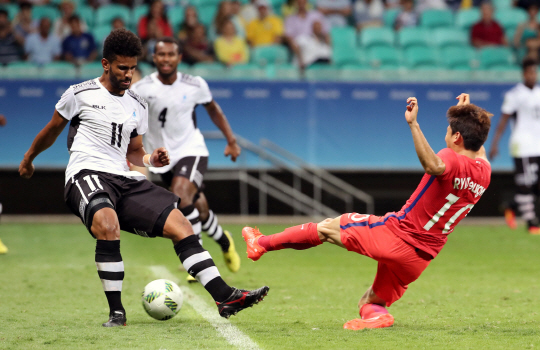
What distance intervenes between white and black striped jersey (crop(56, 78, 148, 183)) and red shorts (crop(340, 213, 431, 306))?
1.67m

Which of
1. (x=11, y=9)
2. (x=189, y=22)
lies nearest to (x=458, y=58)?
(x=189, y=22)

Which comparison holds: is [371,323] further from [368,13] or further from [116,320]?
[368,13]

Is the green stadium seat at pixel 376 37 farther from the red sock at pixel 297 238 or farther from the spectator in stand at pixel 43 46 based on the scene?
the red sock at pixel 297 238

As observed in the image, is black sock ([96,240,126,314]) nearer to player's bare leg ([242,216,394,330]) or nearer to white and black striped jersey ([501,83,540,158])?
player's bare leg ([242,216,394,330])

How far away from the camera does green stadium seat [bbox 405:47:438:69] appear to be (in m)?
15.5

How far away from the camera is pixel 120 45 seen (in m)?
5.20

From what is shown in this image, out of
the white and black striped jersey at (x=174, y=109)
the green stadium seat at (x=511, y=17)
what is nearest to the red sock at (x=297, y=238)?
the white and black striped jersey at (x=174, y=109)

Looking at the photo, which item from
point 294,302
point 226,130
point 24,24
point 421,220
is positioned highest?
point 24,24

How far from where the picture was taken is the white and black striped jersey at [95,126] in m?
5.29

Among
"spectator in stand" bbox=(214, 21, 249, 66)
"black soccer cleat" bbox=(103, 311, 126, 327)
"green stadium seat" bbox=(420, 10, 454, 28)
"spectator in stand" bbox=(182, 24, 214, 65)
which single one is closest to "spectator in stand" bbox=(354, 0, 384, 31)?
"green stadium seat" bbox=(420, 10, 454, 28)

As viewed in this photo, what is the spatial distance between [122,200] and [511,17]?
45.1 ft

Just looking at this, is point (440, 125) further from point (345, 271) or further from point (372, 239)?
point (372, 239)

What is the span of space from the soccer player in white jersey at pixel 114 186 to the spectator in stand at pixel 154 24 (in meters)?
9.34

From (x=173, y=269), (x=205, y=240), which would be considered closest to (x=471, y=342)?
(x=173, y=269)
